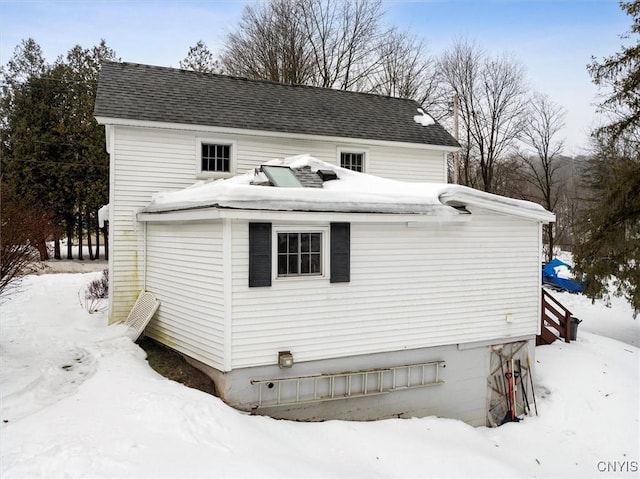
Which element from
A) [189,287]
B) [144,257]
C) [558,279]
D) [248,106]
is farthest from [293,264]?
[558,279]

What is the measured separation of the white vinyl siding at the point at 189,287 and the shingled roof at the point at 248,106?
9.36ft

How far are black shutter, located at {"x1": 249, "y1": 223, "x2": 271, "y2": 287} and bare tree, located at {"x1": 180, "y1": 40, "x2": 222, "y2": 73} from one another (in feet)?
75.4

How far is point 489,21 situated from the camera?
12.8 metres

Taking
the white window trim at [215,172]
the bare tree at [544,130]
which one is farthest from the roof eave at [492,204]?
the bare tree at [544,130]

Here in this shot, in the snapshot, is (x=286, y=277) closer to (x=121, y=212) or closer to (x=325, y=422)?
(x=325, y=422)

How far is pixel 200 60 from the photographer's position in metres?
26.6

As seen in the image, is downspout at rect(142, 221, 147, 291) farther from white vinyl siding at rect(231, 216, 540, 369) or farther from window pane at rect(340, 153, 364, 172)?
window pane at rect(340, 153, 364, 172)

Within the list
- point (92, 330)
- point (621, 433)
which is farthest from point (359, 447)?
point (92, 330)

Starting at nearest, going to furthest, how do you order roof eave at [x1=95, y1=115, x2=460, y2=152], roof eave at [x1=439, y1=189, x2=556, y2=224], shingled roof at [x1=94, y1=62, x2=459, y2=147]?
roof eave at [x1=439, y1=189, x2=556, y2=224] < roof eave at [x1=95, y1=115, x2=460, y2=152] < shingled roof at [x1=94, y1=62, x2=459, y2=147]

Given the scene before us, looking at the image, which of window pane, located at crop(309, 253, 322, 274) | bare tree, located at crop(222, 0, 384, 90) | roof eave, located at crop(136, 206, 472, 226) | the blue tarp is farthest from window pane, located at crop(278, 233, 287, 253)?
bare tree, located at crop(222, 0, 384, 90)

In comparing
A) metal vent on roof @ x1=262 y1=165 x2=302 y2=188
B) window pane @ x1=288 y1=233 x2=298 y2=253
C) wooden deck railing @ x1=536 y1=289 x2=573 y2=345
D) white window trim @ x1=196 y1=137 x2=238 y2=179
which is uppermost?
white window trim @ x1=196 y1=137 x2=238 y2=179

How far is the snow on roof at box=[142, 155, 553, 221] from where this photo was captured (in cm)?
637

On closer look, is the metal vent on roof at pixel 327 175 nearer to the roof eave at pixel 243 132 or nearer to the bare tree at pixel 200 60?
the roof eave at pixel 243 132

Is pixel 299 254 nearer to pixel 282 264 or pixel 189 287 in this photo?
pixel 282 264
